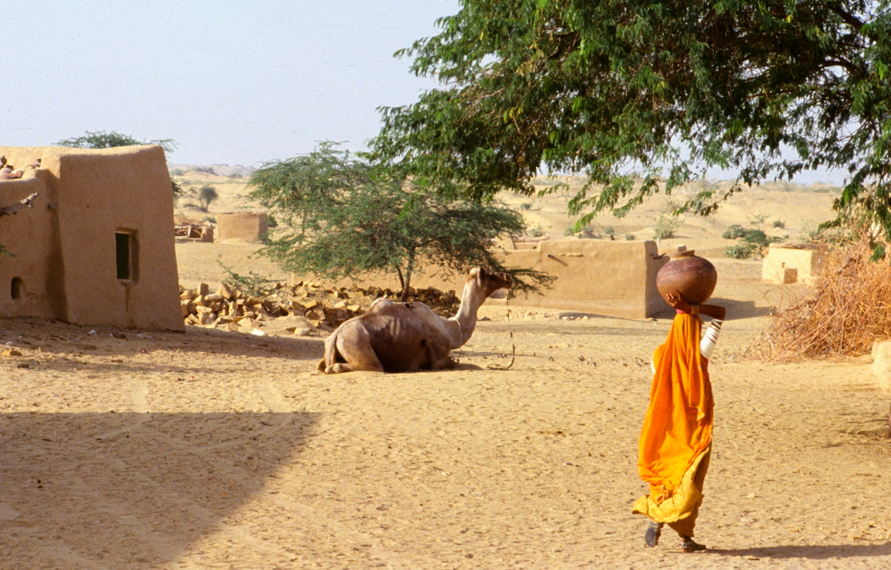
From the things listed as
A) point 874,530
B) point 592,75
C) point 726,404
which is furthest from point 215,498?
point 726,404

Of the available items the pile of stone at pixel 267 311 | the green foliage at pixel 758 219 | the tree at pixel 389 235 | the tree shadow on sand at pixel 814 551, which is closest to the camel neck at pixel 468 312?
the tree shadow on sand at pixel 814 551

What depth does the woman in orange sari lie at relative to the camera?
4551 mm

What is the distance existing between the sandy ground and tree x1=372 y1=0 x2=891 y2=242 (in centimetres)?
194

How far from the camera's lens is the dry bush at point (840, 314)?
13.1 metres

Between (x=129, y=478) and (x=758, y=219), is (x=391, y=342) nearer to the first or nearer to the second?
(x=129, y=478)

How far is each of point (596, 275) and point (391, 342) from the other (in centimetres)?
1406

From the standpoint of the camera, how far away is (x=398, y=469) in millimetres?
6367

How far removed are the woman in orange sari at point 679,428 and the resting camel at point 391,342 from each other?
5.59 metres

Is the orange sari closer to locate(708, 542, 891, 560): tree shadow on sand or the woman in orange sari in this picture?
the woman in orange sari

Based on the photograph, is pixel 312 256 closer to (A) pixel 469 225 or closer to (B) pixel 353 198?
(B) pixel 353 198

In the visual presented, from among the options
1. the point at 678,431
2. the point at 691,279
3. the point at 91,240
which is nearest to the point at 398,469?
the point at 678,431

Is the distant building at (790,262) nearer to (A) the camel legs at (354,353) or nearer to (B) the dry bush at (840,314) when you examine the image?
Answer: (B) the dry bush at (840,314)

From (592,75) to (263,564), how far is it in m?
4.61

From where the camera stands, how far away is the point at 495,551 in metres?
4.73
